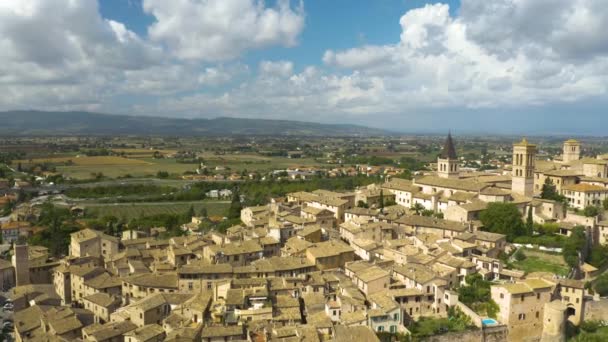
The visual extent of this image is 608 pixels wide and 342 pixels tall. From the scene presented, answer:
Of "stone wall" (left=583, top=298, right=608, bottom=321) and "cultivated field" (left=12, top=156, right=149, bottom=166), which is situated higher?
"cultivated field" (left=12, top=156, right=149, bottom=166)

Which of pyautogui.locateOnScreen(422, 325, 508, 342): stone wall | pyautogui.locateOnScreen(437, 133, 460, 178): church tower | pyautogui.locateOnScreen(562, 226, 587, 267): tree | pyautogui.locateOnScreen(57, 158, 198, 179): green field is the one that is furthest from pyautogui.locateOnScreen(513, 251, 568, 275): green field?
pyautogui.locateOnScreen(57, 158, 198, 179): green field

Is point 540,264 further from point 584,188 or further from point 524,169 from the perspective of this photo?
point 584,188

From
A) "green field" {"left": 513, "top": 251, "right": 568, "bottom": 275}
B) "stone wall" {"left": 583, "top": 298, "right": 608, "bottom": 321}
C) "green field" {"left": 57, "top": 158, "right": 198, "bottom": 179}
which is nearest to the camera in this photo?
"stone wall" {"left": 583, "top": 298, "right": 608, "bottom": 321}

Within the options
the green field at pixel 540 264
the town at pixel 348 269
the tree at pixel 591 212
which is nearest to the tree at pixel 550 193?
the town at pixel 348 269

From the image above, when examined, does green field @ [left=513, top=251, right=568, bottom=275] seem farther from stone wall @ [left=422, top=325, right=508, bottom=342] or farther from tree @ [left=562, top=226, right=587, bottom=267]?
stone wall @ [left=422, top=325, right=508, bottom=342]

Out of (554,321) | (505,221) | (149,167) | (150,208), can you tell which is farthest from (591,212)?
(149,167)

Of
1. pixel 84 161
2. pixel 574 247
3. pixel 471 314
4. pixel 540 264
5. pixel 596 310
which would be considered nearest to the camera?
pixel 471 314

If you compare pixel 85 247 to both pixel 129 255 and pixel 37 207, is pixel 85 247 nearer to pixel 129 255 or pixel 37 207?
pixel 129 255
